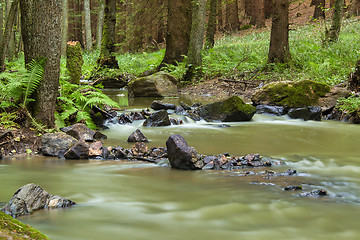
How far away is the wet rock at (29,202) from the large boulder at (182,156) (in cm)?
194

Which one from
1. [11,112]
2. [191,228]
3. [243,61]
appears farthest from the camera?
[243,61]

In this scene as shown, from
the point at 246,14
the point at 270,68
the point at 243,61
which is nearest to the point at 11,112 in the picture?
the point at 270,68

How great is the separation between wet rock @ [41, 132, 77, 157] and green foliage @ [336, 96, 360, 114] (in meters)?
6.84

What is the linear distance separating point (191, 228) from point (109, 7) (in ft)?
57.7

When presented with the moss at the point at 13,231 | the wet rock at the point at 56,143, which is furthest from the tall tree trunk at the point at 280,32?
the moss at the point at 13,231

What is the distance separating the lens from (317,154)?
19.4ft

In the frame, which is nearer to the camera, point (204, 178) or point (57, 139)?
point (204, 178)

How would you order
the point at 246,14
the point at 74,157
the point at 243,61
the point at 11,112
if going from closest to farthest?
the point at 74,157 → the point at 11,112 → the point at 243,61 → the point at 246,14

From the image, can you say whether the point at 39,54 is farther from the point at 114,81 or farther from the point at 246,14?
the point at 246,14

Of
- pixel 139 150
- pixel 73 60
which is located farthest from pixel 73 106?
pixel 139 150

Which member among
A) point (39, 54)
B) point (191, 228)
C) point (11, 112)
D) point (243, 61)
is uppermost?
point (243, 61)

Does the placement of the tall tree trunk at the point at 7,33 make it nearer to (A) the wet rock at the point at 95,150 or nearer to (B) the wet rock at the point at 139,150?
(A) the wet rock at the point at 95,150

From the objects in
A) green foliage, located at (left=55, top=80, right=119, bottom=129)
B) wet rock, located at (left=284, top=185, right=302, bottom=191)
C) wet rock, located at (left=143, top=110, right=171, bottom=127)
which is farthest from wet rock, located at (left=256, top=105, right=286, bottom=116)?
wet rock, located at (left=284, top=185, right=302, bottom=191)

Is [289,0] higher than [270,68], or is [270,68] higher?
[289,0]
